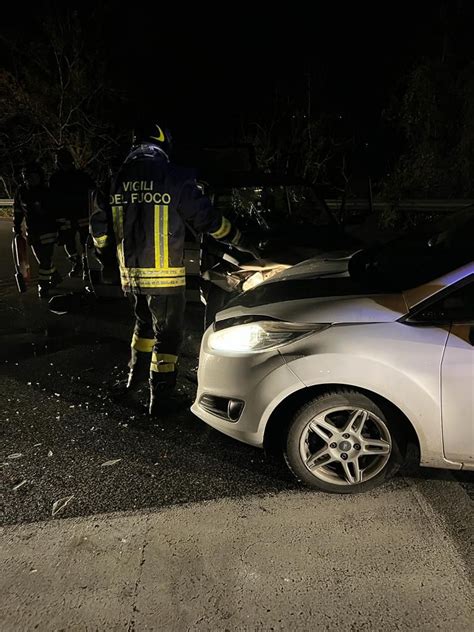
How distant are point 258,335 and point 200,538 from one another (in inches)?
42.1

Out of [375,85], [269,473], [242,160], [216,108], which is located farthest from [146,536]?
[216,108]

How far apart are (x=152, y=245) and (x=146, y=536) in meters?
1.86

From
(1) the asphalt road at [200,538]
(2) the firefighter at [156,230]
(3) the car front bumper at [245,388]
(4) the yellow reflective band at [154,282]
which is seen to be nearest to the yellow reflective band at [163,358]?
(2) the firefighter at [156,230]

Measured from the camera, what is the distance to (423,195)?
13938 mm

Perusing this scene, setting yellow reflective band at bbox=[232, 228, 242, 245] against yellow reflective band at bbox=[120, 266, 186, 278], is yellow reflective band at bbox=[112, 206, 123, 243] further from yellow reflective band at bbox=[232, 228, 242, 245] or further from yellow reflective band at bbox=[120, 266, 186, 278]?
yellow reflective band at bbox=[232, 228, 242, 245]

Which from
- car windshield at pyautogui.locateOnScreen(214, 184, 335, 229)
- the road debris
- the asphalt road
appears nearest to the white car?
the asphalt road

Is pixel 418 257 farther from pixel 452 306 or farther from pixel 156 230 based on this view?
pixel 156 230

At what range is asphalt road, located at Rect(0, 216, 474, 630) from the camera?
7.20 feet

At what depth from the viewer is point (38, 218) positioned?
7.04 meters

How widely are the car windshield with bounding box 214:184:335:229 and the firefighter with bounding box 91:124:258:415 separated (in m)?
1.55

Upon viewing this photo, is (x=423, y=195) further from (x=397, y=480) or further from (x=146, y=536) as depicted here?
(x=146, y=536)

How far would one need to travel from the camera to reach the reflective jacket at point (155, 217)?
3.58 metres

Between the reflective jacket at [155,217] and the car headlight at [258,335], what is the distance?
79 cm

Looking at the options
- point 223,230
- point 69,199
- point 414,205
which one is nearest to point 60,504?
point 223,230
